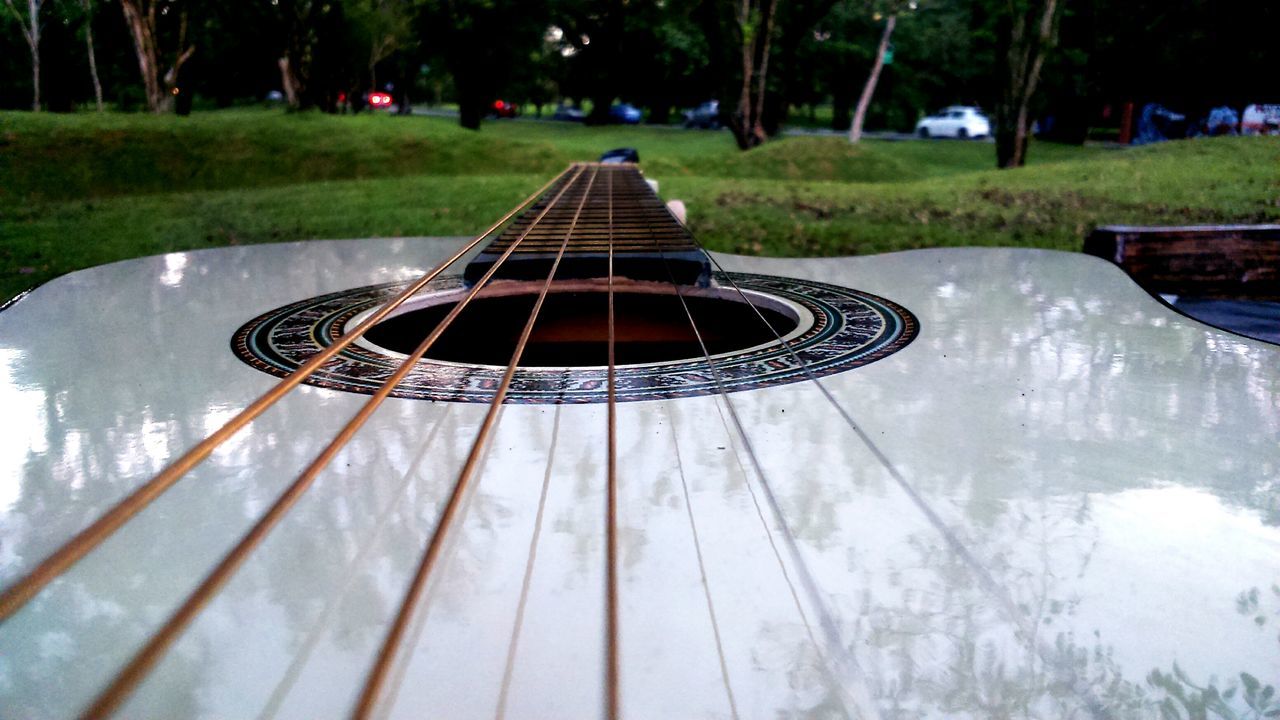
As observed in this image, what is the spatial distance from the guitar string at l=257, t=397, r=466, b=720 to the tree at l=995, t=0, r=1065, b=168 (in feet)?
36.0

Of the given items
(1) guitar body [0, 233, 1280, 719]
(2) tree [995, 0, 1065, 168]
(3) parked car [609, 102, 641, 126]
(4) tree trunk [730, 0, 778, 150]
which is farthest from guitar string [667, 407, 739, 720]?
(3) parked car [609, 102, 641, 126]

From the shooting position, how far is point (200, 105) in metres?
27.7

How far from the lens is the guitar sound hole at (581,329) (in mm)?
3811

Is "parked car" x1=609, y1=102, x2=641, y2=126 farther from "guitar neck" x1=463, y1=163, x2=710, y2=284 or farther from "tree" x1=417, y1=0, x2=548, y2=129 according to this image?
"guitar neck" x1=463, y1=163, x2=710, y2=284

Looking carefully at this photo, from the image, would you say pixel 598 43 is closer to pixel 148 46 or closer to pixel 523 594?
pixel 148 46

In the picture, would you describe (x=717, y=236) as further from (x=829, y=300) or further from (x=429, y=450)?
(x=429, y=450)

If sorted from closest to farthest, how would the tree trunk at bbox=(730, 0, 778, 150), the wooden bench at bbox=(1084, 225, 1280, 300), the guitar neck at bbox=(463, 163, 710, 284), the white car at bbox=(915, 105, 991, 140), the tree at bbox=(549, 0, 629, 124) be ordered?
the guitar neck at bbox=(463, 163, 710, 284)
the wooden bench at bbox=(1084, 225, 1280, 300)
the tree trunk at bbox=(730, 0, 778, 150)
the white car at bbox=(915, 105, 991, 140)
the tree at bbox=(549, 0, 629, 124)

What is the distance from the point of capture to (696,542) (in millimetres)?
1578

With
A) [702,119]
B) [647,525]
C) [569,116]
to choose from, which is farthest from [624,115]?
[647,525]

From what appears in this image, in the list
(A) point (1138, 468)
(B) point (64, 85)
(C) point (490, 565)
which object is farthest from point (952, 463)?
(B) point (64, 85)

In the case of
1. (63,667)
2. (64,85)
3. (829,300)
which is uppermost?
(64,85)

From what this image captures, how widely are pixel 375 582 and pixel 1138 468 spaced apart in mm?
1515

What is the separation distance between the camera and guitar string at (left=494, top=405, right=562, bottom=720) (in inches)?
46.5

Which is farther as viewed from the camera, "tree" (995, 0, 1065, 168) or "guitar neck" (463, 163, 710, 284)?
"tree" (995, 0, 1065, 168)
